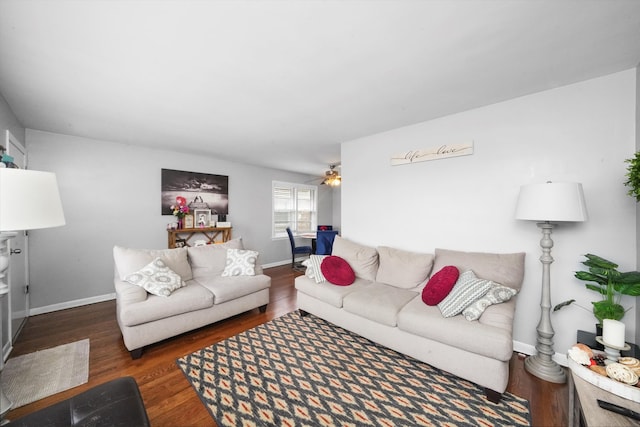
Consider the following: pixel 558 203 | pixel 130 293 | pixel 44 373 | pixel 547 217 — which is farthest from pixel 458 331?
pixel 44 373

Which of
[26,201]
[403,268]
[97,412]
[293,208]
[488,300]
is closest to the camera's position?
[97,412]

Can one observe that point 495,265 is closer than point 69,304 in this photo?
Yes

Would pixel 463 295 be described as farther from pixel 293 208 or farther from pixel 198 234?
pixel 293 208

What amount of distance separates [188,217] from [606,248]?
5408 mm

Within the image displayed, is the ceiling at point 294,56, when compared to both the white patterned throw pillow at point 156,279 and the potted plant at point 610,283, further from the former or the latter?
the white patterned throw pillow at point 156,279

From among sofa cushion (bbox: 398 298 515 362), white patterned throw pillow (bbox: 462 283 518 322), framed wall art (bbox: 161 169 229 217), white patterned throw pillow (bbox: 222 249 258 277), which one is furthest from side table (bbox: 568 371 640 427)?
framed wall art (bbox: 161 169 229 217)

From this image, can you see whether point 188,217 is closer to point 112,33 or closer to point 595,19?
point 112,33

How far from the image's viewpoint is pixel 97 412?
107cm

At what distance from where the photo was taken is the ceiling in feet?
4.45

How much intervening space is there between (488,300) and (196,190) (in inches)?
187

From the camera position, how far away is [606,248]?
2014 mm

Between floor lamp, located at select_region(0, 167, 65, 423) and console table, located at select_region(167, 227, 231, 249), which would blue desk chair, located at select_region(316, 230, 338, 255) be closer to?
console table, located at select_region(167, 227, 231, 249)

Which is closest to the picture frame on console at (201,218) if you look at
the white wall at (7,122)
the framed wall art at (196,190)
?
the framed wall art at (196,190)

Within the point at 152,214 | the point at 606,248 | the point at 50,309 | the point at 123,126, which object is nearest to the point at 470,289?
the point at 606,248
